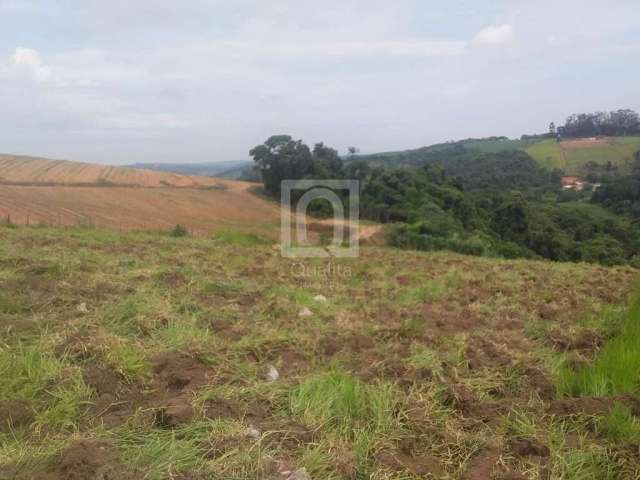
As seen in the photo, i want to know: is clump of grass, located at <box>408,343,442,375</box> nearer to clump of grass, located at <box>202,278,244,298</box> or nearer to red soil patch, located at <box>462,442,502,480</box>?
red soil patch, located at <box>462,442,502,480</box>

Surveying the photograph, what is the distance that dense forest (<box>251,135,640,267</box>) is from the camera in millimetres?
21688

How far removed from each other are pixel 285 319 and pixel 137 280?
219cm

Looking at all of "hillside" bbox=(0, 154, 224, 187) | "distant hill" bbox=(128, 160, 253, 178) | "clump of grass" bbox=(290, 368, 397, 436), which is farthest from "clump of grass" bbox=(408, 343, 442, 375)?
"distant hill" bbox=(128, 160, 253, 178)

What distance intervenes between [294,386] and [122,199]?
72.7 feet

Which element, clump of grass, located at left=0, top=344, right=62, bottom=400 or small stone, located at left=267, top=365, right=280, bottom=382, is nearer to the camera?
clump of grass, located at left=0, top=344, right=62, bottom=400

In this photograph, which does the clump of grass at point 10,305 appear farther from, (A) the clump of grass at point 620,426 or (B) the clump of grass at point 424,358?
(A) the clump of grass at point 620,426

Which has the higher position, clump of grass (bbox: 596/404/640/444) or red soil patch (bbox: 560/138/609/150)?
red soil patch (bbox: 560/138/609/150)

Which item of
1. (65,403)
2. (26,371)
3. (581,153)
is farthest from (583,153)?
(65,403)

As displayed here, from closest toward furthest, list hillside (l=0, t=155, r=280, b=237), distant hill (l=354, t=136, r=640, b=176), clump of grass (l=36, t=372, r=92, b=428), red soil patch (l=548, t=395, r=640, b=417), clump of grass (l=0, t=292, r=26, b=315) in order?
clump of grass (l=36, t=372, r=92, b=428) < red soil patch (l=548, t=395, r=640, b=417) < clump of grass (l=0, t=292, r=26, b=315) < hillside (l=0, t=155, r=280, b=237) < distant hill (l=354, t=136, r=640, b=176)

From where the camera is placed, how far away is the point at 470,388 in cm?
294

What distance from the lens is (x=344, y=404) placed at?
8.70 ft

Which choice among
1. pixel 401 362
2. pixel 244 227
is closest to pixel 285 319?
pixel 401 362

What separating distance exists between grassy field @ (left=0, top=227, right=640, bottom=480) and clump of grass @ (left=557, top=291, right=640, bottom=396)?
4 cm

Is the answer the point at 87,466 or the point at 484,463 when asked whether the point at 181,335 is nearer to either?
the point at 87,466
